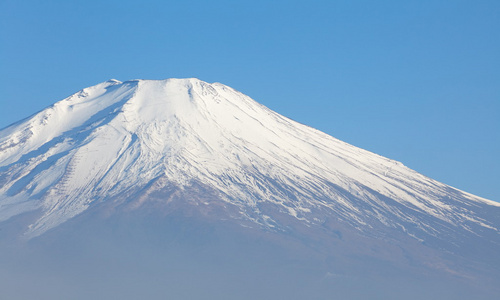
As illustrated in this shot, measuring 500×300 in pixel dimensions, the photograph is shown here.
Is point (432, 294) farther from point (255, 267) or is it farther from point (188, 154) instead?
point (188, 154)

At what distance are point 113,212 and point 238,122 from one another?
20873mm

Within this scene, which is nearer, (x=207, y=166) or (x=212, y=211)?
(x=212, y=211)

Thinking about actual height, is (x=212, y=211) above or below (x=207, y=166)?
below

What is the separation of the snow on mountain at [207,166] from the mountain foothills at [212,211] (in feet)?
0.57

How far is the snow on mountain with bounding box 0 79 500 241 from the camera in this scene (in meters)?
95.9

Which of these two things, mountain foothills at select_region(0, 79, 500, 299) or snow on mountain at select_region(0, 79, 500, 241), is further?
snow on mountain at select_region(0, 79, 500, 241)

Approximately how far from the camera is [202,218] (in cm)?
9350

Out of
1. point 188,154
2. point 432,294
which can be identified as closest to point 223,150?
point 188,154

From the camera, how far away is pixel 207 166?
99688 millimetres

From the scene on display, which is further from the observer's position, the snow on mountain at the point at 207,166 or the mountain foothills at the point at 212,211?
the snow on mountain at the point at 207,166

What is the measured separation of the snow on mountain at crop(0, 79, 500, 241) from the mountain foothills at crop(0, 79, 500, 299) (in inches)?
6.8

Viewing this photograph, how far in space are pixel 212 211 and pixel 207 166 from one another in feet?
22.0

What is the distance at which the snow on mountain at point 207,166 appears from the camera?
9588 centimetres

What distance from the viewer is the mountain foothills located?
87812 mm
